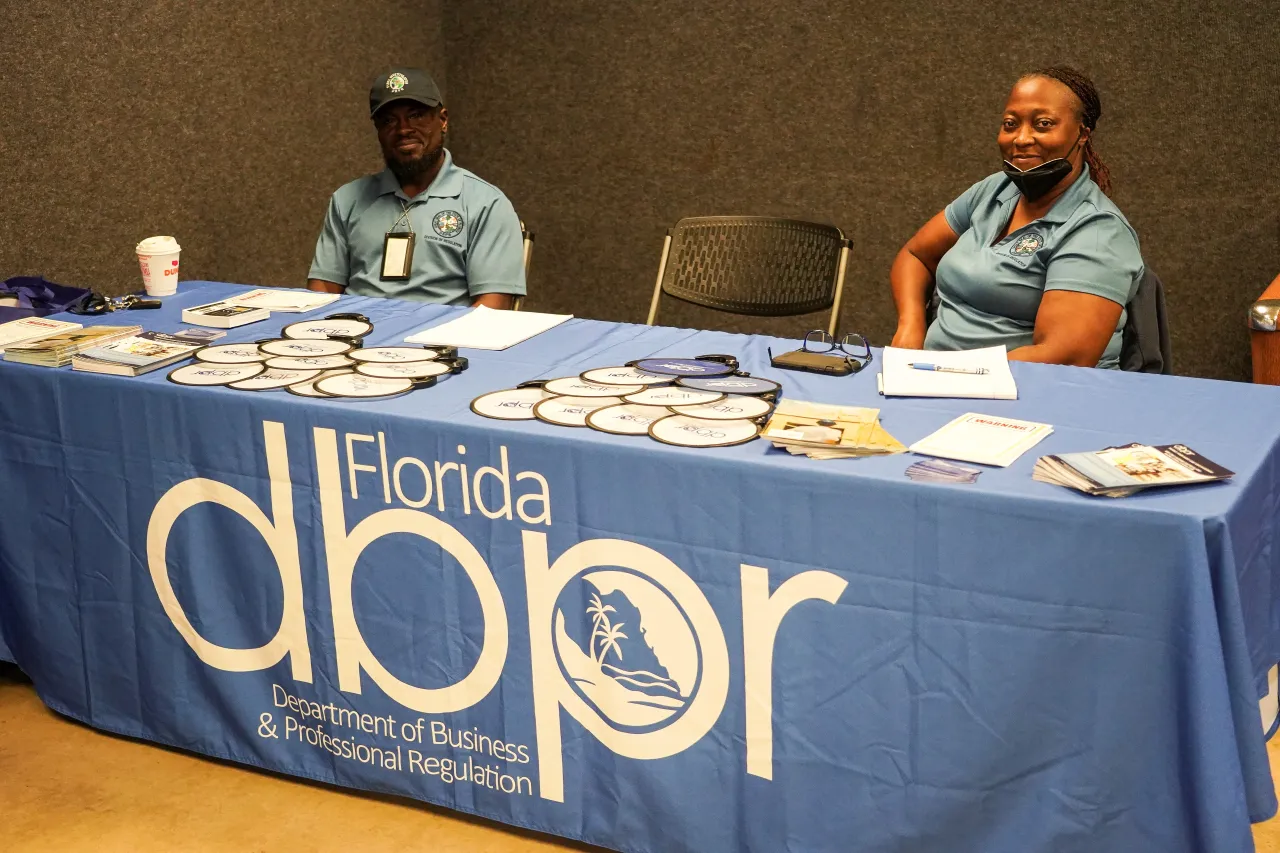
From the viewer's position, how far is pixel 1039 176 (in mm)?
2379

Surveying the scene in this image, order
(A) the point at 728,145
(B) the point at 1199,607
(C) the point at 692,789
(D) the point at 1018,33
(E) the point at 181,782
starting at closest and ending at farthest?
(B) the point at 1199,607 → (C) the point at 692,789 → (E) the point at 181,782 → (D) the point at 1018,33 → (A) the point at 728,145

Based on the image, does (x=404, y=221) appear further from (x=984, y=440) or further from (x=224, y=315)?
(x=984, y=440)

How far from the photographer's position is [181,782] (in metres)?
2.10

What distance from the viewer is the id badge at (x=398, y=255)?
2.97 meters

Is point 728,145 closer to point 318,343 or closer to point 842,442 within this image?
point 318,343

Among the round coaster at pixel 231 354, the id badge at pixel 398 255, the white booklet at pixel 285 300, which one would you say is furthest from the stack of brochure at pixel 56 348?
the id badge at pixel 398 255

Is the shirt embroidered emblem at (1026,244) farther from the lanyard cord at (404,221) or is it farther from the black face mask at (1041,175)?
the lanyard cord at (404,221)

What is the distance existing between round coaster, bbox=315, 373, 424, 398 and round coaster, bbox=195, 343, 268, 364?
225 millimetres

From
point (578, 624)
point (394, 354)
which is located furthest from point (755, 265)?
point (578, 624)

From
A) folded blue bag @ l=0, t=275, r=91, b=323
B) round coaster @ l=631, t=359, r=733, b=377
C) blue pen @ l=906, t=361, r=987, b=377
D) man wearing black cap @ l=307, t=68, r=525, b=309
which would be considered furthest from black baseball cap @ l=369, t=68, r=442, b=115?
blue pen @ l=906, t=361, r=987, b=377

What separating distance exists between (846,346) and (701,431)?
0.54 m

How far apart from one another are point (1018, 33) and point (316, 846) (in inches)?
117

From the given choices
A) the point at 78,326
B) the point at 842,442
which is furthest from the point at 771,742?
the point at 78,326

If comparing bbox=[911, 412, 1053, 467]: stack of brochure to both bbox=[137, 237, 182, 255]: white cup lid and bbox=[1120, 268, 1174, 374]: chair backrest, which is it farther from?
bbox=[137, 237, 182, 255]: white cup lid
